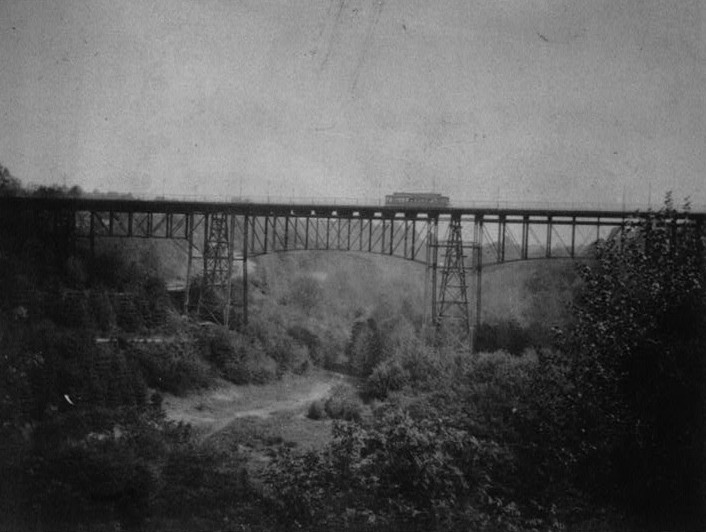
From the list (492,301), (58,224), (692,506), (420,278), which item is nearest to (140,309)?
(58,224)

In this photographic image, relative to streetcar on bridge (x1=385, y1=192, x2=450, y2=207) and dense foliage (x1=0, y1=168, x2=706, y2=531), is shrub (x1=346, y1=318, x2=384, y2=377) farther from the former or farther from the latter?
dense foliage (x1=0, y1=168, x2=706, y2=531)

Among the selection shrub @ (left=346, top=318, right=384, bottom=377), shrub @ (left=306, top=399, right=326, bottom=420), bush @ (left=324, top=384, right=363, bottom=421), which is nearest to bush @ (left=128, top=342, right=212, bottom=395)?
shrub @ (left=306, top=399, right=326, bottom=420)

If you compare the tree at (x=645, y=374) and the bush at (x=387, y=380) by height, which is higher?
the tree at (x=645, y=374)

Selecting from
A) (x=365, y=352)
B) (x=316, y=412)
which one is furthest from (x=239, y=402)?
(x=365, y=352)

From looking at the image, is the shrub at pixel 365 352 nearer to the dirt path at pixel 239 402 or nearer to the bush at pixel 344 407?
the dirt path at pixel 239 402

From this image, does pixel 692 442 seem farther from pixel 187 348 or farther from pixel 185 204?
pixel 185 204

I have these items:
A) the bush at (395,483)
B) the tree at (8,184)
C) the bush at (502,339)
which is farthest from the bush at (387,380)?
the tree at (8,184)
